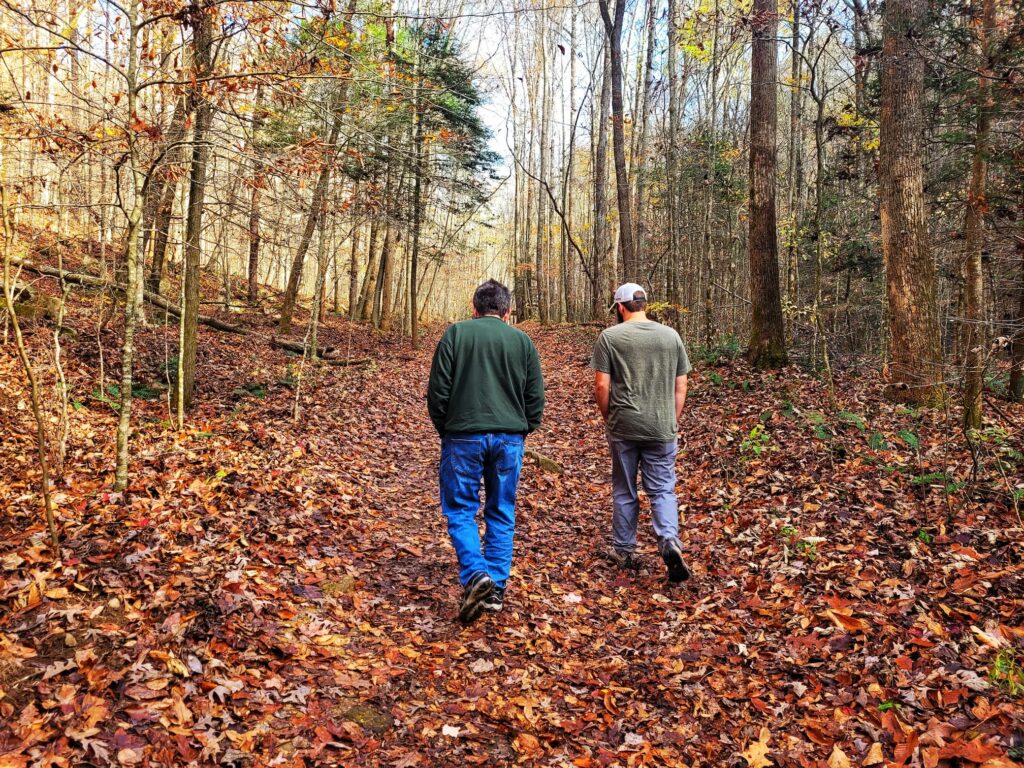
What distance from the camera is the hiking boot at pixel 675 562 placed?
4773 mm

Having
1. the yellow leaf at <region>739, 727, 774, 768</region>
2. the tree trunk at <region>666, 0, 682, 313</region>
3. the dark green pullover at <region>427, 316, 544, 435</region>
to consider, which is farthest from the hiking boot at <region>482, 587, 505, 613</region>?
the tree trunk at <region>666, 0, 682, 313</region>

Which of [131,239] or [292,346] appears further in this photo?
[292,346]

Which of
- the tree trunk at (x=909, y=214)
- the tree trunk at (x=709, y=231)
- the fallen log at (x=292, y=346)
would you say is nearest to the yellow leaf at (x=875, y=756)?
the tree trunk at (x=909, y=214)

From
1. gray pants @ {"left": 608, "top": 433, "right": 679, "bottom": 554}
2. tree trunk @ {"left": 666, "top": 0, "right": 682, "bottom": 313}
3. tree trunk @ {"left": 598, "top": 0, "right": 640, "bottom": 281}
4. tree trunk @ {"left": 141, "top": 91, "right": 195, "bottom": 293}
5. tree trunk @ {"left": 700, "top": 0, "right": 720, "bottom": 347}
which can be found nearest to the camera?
gray pants @ {"left": 608, "top": 433, "right": 679, "bottom": 554}

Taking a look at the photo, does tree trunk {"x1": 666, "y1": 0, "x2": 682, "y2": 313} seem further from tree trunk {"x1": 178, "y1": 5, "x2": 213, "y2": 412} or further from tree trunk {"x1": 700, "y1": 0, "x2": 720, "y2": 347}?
tree trunk {"x1": 178, "y1": 5, "x2": 213, "y2": 412}

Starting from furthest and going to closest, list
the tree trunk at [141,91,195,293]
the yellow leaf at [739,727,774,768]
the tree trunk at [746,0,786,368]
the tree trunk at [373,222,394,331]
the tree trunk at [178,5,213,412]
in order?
the tree trunk at [373,222,394,331], the tree trunk at [746,0,786,368], the tree trunk at [178,5,213,412], the tree trunk at [141,91,195,293], the yellow leaf at [739,727,774,768]

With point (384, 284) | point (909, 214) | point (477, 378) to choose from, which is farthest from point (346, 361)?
point (909, 214)

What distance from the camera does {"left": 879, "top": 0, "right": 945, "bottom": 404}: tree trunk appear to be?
23.9 ft

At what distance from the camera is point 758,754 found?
289cm

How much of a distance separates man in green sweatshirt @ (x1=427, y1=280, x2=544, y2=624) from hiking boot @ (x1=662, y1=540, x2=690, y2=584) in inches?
52.9

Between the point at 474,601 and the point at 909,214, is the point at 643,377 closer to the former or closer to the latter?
the point at 474,601

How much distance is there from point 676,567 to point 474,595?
173 cm

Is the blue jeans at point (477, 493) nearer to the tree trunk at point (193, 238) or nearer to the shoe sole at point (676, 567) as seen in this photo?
the shoe sole at point (676, 567)

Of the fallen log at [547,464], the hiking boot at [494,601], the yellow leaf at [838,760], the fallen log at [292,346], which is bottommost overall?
the yellow leaf at [838,760]
